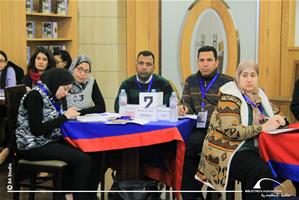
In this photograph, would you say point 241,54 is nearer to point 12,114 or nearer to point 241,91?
point 241,91

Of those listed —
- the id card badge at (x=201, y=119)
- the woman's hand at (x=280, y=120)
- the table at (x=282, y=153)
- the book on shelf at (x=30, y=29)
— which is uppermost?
the book on shelf at (x=30, y=29)

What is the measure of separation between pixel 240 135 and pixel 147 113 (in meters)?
0.71

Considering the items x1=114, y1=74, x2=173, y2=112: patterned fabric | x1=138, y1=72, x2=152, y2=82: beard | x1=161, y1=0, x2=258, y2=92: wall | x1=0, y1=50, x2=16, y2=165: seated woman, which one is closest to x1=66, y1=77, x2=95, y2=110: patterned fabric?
x1=114, y1=74, x2=173, y2=112: patterned fabric

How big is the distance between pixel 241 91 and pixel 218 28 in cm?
268

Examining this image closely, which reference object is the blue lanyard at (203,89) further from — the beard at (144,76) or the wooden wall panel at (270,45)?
the wooden wall panel at (270,45)

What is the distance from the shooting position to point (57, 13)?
6.08 metres

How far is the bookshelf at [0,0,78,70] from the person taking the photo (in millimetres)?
5477

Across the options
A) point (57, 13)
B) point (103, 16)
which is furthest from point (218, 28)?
point (57, 13)

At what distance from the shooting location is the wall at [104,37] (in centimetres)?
622

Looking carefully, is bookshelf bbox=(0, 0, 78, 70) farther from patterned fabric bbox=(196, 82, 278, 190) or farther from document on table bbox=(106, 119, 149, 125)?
patterned fabric bbox=(196, 82, 278, 190)

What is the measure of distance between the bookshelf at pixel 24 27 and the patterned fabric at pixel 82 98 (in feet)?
5.15

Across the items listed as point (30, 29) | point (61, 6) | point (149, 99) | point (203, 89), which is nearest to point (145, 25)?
point (61, 6)

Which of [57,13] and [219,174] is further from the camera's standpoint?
[57,13]

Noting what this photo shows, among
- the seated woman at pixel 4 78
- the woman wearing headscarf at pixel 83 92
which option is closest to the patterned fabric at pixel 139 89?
the woman wearing headscarf at pixel 83 92
